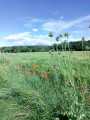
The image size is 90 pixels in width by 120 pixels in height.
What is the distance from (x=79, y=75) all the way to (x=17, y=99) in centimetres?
168

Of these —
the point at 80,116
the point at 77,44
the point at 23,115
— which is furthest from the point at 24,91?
the point at 77,44

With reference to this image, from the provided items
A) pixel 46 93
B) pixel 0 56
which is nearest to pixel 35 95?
pixel 46 93

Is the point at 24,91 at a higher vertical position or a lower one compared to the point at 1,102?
higher

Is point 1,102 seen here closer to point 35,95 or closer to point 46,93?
point 35,95

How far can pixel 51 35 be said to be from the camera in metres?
2.22

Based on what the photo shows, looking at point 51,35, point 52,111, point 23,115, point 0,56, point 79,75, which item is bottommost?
point 23,115

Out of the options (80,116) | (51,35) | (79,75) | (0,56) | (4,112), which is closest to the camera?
(80,116)

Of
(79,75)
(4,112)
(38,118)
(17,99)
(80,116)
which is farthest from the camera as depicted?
(79,75)

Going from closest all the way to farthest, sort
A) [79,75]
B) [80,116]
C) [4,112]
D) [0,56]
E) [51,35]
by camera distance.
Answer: [80,116]
[51,35]
[4,112]
[79,75]
[0,56]

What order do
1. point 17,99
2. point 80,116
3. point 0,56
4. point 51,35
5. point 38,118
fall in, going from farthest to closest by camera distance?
point 0,56, point 17,99, point 51,35, point 38,118, point 80,116

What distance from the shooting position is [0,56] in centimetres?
652

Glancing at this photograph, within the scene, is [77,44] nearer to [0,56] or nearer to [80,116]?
[80,116]

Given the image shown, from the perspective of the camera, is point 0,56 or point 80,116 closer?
point 80,116

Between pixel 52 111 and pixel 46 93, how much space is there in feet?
1.34
